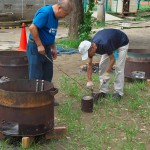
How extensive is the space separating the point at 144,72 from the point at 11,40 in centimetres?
740

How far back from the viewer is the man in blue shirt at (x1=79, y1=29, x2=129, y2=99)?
234 inches

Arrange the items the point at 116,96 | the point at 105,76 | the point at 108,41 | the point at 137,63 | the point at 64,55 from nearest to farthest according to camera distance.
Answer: the point at 108,41
the point at 105,76
the point at 116,96
the point at 137,63
the point at 64,55

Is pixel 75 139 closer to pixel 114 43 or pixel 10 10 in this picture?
pixel 114 43

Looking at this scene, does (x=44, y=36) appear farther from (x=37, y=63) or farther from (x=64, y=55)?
(x=64, y=55)

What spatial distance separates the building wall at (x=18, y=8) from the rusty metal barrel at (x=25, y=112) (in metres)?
Result: 14.3

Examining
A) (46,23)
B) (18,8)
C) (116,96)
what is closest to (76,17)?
(116,96)

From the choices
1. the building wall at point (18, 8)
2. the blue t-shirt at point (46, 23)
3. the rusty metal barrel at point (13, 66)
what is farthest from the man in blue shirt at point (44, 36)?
the building wall at point (18, 8)

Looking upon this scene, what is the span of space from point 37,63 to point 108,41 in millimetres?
1213

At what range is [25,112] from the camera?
15.0 ft

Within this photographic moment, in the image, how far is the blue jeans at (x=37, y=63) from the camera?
5902 millimetres

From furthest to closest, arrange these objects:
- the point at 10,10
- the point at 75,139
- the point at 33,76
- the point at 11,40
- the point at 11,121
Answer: the point at 10,10, the point at 11,40, the point at 33,76, the point at 75,139, the point at 11,121

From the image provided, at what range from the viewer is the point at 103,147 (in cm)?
486

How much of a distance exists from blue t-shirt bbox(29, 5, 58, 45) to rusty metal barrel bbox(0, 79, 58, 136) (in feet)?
4.03

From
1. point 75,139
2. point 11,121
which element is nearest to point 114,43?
point 75,139
